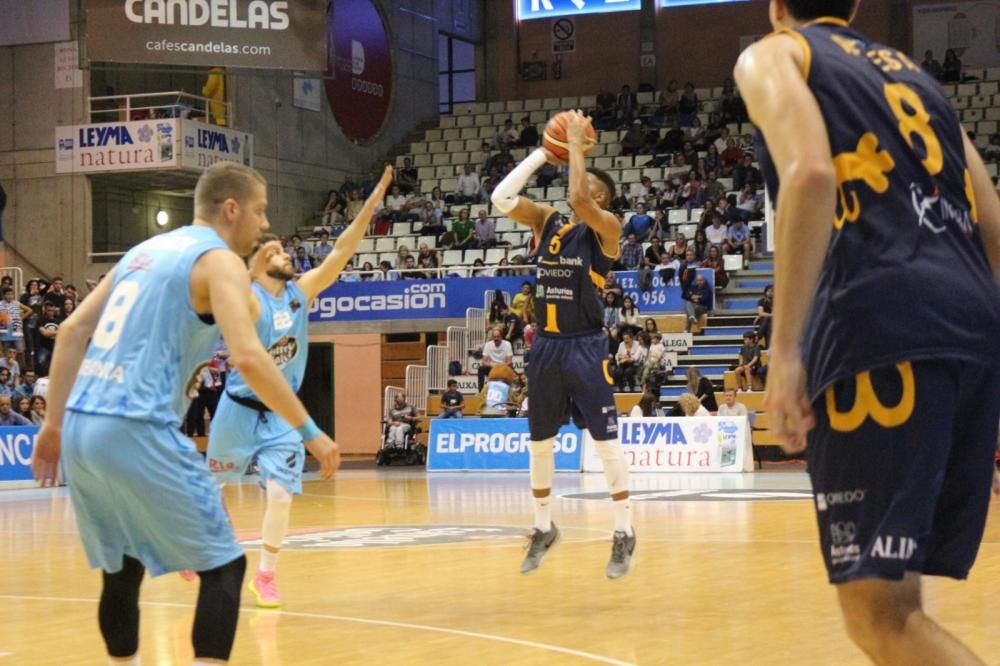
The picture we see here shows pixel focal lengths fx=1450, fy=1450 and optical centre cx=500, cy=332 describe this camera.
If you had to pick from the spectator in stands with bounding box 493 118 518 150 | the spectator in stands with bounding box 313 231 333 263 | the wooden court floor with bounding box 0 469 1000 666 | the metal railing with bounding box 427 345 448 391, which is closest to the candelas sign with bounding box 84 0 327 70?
the spectator in stands with bounding box 313 231 333 263

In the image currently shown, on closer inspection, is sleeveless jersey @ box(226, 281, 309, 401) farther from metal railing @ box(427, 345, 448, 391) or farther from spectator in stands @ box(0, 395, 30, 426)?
metal railing @ box(427, 345, 448, 391)

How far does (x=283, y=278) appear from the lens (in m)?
7.66

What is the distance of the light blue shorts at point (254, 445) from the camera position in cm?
758

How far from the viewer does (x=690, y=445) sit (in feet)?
62.8

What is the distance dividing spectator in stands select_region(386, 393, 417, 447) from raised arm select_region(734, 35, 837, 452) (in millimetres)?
20162

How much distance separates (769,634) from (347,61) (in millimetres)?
27925

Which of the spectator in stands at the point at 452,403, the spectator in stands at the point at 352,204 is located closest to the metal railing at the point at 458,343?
the spectator in stands at the point at 452,403

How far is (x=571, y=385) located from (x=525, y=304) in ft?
50.3

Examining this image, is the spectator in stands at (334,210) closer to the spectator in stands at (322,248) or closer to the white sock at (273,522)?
the spectator in stands at (322,248)

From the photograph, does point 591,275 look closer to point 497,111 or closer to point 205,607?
point 205,607

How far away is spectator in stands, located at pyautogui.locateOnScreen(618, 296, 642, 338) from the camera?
73.5 feet

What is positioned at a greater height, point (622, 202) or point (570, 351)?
point (622, 202)

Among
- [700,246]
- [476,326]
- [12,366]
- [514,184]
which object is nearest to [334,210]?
[476,326]

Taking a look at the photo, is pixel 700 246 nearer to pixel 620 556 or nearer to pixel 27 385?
pixel 27 385
